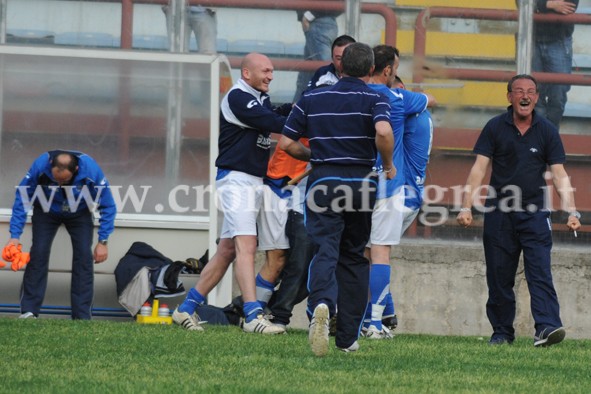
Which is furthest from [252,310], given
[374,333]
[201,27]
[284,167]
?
[201,27]

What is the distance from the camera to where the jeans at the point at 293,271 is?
10086 mm

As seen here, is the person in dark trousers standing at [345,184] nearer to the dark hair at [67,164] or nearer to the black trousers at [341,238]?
the black trousers at [341,238]

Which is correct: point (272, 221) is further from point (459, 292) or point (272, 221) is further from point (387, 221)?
point (459, 292)

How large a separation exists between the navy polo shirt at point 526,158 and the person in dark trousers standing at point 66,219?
4.15m

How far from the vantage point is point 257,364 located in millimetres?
7148

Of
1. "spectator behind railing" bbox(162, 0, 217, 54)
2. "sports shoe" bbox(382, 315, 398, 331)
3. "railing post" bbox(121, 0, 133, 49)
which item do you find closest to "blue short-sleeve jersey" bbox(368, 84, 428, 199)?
"sports shoe" bbox(382, 315, 398, 331)

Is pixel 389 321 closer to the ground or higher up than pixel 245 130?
closer to the ground

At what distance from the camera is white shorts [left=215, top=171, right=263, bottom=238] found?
31.6ft

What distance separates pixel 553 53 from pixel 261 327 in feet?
16.2

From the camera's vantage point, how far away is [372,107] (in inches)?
304

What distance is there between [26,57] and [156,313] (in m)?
2.92

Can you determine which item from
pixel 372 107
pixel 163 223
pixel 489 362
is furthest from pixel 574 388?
pixel 163 223

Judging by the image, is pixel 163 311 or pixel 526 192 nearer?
pixel 526 192

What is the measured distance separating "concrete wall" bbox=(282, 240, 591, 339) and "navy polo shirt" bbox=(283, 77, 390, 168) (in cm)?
526
